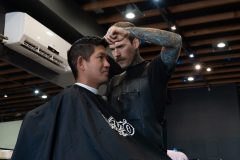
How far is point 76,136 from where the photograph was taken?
5.48 ft

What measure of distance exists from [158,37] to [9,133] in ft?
11.7

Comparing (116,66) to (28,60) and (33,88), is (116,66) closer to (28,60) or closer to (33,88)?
(28,60)

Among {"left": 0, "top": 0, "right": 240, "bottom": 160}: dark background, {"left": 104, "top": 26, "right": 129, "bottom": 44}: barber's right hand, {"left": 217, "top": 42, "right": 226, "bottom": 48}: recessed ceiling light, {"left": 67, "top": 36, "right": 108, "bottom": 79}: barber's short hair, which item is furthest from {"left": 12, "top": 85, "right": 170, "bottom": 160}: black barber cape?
{"left": 0, "top": 0, "right": 240, "bottom": 160}: dark background

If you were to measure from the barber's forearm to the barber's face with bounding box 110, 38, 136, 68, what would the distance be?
0.10 metres

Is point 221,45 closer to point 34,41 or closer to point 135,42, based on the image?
point 34,41

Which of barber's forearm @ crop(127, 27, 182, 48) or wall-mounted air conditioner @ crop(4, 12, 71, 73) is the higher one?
wall-mounted air conditioner @ crop(4, 12, 71, 73)

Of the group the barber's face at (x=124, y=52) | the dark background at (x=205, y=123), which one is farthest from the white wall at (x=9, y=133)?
the dark background at (x=205, y=123)

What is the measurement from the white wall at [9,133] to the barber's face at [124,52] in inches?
108

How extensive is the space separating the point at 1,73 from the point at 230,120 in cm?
Result: 613

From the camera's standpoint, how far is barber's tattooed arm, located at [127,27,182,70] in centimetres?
192

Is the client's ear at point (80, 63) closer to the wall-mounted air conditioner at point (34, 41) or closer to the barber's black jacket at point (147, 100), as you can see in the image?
the barber's black jacket at point (147, 100)

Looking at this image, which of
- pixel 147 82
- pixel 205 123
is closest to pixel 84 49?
pixel 147 82

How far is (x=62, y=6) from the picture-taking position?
4508mm

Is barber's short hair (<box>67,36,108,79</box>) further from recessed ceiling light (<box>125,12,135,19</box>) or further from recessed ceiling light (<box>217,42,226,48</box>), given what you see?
recessed ceiling light (<box>217,42,226,48</box>)
